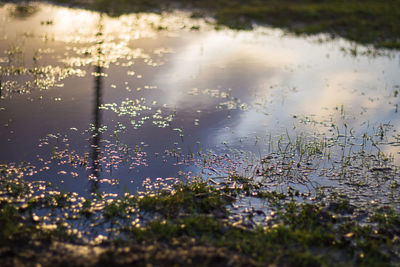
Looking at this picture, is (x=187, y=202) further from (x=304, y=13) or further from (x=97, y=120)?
(x=304, y=13)

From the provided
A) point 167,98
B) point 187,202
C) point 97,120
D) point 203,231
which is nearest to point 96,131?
point 97,120

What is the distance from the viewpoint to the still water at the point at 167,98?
589cm

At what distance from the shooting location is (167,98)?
27.4ft

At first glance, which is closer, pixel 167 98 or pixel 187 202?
pixel 187 202

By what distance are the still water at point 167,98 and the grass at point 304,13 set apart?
157 centimetres

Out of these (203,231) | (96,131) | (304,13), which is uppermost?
(304,13)

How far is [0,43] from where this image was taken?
1086 centimetres

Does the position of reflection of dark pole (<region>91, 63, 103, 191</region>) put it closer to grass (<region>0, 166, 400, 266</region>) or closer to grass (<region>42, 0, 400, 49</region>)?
grass (<region>0, 166, 400, 266</region>)

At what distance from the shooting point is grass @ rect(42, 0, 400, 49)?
49.6 ft

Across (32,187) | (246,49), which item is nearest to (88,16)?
(246,49)

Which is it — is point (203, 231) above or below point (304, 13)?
below

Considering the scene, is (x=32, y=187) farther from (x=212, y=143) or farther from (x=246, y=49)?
(x=246, y=49)

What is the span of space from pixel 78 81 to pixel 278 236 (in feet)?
19.3

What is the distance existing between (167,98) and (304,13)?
10130 millimetres
